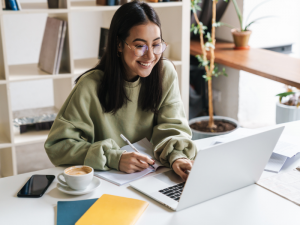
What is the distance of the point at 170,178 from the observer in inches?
46.4

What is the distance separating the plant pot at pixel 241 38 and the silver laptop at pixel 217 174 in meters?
1.98

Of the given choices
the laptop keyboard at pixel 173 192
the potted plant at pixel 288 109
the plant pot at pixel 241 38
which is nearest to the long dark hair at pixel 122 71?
the laptop keyboard at pixel 173 192

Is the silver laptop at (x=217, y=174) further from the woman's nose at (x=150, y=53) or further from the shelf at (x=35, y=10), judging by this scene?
the shelf at (x=35, y=10)

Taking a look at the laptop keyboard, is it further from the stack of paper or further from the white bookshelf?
the white bookshelf

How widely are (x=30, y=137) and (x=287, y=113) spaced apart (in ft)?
5.85

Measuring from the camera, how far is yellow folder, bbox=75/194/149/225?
920 mm

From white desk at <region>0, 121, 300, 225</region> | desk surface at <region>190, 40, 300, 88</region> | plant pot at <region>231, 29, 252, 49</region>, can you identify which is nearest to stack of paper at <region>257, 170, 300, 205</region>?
white desk at <region>0, 121, 300, 225</region>

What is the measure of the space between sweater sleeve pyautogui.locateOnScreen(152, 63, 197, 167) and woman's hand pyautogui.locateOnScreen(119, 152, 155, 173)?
83 millimetres

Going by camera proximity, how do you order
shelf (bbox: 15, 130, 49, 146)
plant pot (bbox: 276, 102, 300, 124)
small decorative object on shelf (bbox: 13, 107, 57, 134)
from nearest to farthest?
shelf (bbox: 15, 130, 49, 146) → small decorative object on shelf (bbox: 13, 107, 57, 134) → plant pot (bbox: 276, 102, 300, 124)

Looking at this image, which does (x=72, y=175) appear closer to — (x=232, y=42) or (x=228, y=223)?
(x=228, y=223)

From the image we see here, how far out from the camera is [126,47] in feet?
4.38

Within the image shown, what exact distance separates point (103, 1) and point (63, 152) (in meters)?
1.30

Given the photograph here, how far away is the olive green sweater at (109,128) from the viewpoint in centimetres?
126

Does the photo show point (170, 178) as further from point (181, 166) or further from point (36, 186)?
point (36, 186)
